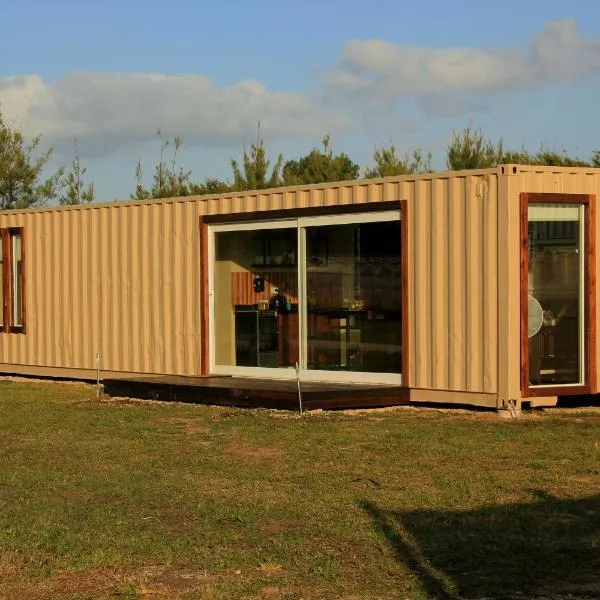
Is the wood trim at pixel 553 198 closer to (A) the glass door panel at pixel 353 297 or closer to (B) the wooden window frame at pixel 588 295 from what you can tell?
(B) the wooden window frame at pixel 588 295

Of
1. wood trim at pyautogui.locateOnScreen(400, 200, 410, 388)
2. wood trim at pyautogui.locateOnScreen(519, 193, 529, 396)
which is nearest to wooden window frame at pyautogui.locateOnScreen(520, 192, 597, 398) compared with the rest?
wood trim at pyautogui.locateOnScreen(519, 193, 529, 396)

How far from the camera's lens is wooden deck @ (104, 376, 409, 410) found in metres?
10.9

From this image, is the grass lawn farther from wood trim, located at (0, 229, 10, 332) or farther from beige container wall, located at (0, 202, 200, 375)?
wood trim, located at (0, 229, 10, 332)

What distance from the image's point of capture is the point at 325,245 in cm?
1200

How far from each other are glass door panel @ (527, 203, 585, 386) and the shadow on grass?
4051 millimetres

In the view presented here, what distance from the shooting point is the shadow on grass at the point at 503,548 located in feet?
15.5

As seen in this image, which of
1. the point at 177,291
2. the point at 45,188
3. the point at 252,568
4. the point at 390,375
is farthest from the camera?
the point at 45,188

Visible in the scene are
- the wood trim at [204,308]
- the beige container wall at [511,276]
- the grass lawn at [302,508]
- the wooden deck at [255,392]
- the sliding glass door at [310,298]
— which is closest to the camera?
the grass lawn at [302,508]

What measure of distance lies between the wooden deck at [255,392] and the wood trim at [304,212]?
2.00 m

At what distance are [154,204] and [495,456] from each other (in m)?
7.12

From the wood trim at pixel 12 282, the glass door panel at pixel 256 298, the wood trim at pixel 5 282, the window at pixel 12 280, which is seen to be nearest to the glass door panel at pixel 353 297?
the glass door panel at pixel 256 298

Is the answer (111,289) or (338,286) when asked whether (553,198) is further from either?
(111,289)

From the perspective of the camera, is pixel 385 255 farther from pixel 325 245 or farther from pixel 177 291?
pixel 177 291

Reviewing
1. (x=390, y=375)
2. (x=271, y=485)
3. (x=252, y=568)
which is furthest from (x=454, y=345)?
(x=252, y=568)
